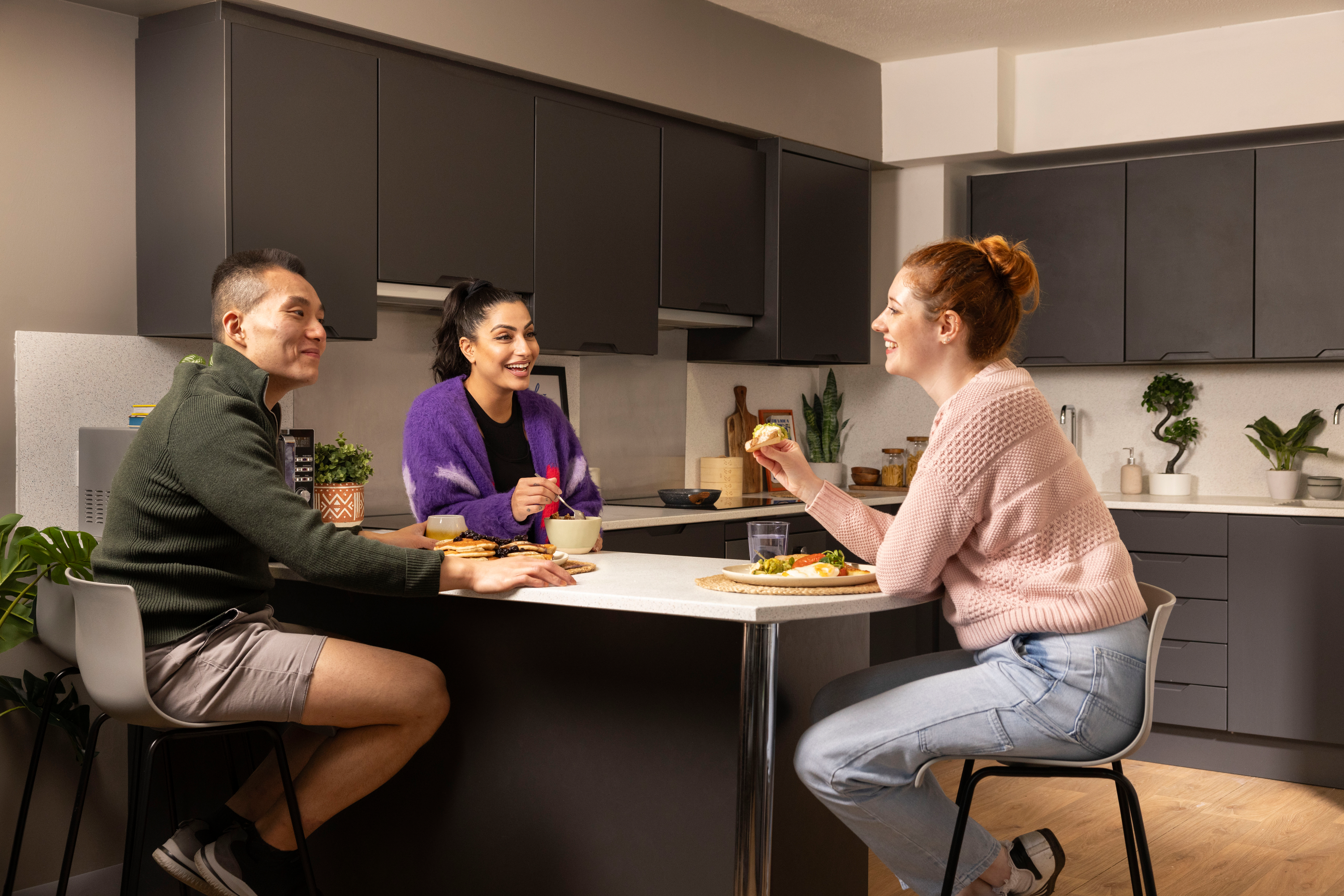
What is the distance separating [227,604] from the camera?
2154 mm

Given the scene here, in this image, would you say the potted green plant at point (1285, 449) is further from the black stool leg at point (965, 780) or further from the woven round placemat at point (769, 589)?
the woven round placemat at point (769, 589)

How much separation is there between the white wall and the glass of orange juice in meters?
3.31

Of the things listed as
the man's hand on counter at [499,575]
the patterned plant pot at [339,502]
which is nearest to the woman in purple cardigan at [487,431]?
the patterned plant pot at [339,502]

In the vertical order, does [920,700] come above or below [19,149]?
below

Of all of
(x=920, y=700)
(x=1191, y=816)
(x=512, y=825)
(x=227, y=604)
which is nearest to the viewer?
(x=920, y=700)

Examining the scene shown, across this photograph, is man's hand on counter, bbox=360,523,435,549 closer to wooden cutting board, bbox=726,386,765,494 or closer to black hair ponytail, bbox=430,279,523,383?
black hair ponytail, bbox=430,279,523,383

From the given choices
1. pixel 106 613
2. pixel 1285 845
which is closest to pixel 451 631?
pixel 106 613

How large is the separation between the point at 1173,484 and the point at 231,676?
3.96m

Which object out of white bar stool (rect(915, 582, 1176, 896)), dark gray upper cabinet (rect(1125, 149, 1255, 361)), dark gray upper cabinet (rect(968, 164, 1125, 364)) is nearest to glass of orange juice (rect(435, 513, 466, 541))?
white bar stool (rect(915, 582, 1176, 896))

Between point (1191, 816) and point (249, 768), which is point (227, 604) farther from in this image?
point (1191, 816)

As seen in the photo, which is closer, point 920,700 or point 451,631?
point 920,700

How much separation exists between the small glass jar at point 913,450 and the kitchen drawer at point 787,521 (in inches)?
32.5

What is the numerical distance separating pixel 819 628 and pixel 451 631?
711 mm

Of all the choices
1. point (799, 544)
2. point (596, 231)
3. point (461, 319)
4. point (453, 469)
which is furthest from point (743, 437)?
point (453, 469)
